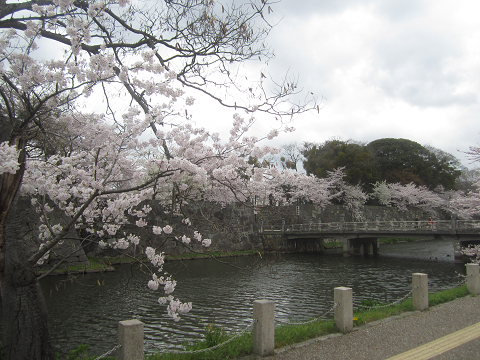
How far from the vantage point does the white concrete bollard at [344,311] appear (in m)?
6.10

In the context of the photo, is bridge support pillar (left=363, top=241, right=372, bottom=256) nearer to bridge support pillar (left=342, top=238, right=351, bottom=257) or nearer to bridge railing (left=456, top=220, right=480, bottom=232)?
bridge support pillar (left=342, top=238, right=351, bottom=257)

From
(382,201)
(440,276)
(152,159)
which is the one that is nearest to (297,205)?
(382,201)

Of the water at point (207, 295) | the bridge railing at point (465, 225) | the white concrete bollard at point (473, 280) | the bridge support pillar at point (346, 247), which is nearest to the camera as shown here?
the water at point (207, 295)

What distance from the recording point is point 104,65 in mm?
5074

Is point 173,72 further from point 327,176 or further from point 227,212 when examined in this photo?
point 327,176

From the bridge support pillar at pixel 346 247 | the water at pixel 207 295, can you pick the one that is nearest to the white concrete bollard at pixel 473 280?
the water at pixel 207 295

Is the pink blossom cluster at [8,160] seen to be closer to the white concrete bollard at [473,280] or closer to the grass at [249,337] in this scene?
the grass at [249,337]

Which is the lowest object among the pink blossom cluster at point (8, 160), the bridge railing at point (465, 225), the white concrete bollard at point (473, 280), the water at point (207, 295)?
→ the water at point (207, 295)

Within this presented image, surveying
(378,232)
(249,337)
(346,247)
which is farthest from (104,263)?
(346,247)

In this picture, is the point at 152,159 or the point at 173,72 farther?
the point at 173,72

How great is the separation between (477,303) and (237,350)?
6.51 meters

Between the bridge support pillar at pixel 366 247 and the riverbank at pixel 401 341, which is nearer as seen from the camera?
the riverbank at pixel 401 341

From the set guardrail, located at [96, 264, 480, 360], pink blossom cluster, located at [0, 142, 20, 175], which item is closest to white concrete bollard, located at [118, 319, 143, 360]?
guardrail, located at [96, 264, 480, 360]

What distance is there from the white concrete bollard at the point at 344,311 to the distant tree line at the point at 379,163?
3011cm
